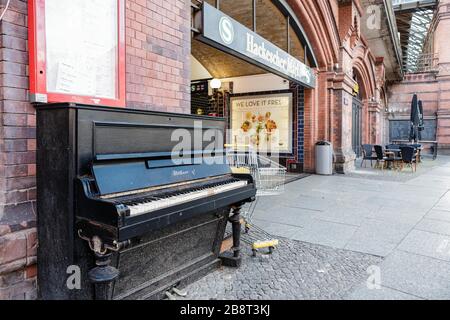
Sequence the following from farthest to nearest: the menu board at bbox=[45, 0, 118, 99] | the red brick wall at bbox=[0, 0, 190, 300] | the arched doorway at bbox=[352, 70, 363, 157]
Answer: the arched doorway at bbox=[352, 70, 363, 157] → the menu board at bbox=[45, 0, 118, 99] → the red brick wall at bbox=[0, 0, 190, 300]

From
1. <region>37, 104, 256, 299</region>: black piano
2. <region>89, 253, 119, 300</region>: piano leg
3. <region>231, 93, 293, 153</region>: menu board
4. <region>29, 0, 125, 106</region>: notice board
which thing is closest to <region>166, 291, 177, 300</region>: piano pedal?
<region>37, 104, 256, 299</region>: black piano

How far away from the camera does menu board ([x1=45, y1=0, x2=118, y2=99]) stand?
2441 mm

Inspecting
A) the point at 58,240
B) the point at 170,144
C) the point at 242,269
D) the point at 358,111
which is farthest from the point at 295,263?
the point at 358,111

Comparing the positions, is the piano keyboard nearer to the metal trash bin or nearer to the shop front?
the shop front

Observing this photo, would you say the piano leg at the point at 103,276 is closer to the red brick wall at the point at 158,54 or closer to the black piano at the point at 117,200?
the black piano at the point at 117,200

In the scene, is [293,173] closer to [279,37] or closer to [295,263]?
[279,37]

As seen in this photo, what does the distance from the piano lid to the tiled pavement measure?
3.14ft

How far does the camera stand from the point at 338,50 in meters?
10.2

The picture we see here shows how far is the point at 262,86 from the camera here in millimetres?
10656

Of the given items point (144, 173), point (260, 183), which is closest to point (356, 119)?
point (260, 183)

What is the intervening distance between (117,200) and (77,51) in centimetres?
140

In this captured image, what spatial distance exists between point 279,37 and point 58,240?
329 inches

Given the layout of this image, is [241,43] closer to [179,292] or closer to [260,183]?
[260,183]
